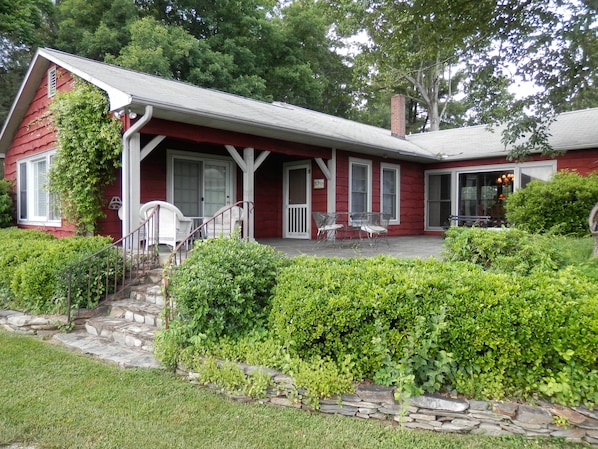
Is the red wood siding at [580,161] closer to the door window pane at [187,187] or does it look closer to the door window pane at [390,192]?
A: the door window pane at [390,192]

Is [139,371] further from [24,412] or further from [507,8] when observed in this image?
[507,8]

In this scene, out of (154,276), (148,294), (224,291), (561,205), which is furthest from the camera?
(561,205)

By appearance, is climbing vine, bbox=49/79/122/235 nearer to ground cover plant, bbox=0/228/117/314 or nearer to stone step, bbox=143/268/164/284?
ground cover plant, bbox=0/228/117/314

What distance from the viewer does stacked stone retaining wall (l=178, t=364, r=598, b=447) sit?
2.51 metres

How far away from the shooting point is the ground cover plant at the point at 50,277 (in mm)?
5008

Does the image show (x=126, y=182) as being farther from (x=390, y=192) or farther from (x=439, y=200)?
(x=439, y=200)

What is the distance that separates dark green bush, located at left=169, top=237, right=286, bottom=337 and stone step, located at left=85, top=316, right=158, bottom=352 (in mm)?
677

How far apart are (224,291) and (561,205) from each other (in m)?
7.27

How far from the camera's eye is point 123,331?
14.5 ft

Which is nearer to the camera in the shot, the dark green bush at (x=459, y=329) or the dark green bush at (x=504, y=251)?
the dark green bush at (x=459, y=329)

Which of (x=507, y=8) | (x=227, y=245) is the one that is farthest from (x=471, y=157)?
(x=227, y=245)

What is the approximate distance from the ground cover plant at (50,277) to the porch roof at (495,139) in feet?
30.5

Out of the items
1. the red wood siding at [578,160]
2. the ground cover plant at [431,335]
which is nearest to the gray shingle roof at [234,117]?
the red wood siding at [578,160]

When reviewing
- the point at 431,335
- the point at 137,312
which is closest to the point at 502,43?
the point at 431,335
